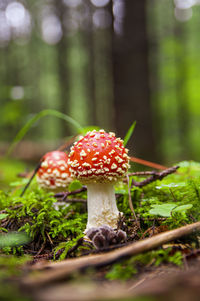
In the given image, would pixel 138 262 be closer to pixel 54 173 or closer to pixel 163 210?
pixel 163 210

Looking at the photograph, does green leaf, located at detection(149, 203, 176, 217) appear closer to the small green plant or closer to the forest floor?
the forest floor

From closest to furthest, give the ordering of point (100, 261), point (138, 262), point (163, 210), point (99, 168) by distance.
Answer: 1. point (100, 261)
2. point (138, 262)
3. point (163, 210)
4. point (99, 168)

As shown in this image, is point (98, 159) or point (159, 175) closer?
point (98, 159)

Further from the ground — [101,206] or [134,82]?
[134,82]

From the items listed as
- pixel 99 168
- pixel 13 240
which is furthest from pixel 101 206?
pixel 13 240

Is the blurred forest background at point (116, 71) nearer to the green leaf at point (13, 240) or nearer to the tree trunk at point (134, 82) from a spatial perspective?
the tree trunk at point (134, 82)

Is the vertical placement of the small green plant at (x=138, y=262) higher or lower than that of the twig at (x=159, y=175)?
lower

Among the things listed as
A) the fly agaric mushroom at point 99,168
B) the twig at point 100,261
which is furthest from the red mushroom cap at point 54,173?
the twig at point 100,261

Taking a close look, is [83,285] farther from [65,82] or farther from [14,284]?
[65,82]
